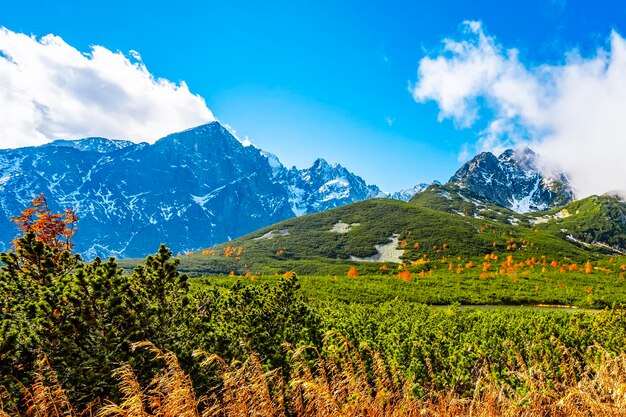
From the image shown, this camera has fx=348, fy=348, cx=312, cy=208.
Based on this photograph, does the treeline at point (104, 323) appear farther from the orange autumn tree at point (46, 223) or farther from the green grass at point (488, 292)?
the green grass at point (488, 292)

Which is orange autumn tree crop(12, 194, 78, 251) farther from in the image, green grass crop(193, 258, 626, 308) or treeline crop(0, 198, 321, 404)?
green grass crop(193, 258, 626, 308)

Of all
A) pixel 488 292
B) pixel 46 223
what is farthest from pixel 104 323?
pixel 488 292

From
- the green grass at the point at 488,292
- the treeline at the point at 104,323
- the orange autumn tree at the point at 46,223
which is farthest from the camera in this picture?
the green grass at the point at 488,292

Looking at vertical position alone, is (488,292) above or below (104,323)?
below

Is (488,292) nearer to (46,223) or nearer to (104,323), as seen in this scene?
(46,223)

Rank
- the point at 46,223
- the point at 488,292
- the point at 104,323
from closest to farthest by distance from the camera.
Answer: the point at 104,323, the point at 46,223, the point at 488,292

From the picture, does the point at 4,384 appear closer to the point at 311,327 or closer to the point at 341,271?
the point at 311,327

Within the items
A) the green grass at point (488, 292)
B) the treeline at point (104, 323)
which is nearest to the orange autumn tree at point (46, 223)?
the treeline at point (104, 323)

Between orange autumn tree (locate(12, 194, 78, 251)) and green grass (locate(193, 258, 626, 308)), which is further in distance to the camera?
green grass (locate(193, 258, 626, 308))

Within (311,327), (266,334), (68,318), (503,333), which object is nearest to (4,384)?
(68,318)

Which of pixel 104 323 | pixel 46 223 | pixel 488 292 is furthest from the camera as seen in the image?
pixel 488 292

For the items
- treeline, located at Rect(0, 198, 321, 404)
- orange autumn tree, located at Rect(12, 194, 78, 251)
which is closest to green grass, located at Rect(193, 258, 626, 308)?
orange autumn tree, located at Rect(12, 194, 78, 251)

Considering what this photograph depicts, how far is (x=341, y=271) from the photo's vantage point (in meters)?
193

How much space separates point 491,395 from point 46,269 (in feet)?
39.9
